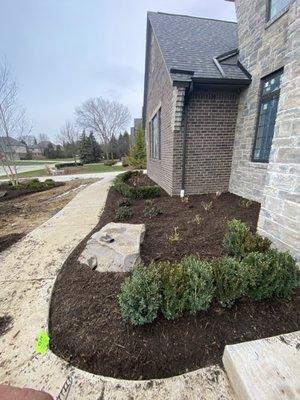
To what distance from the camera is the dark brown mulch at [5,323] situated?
2158 mm

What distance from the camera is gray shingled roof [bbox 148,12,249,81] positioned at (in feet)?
18.5

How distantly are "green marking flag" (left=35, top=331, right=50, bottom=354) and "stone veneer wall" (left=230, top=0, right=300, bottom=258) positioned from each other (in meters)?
3.02

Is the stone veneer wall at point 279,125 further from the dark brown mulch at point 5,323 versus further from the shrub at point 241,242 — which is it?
the dark brown mulch at point 5,323

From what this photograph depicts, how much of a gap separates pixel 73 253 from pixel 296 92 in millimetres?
3987

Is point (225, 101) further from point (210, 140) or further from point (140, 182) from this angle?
point (140, 182)

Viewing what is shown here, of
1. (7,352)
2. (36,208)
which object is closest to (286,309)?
(7,352)

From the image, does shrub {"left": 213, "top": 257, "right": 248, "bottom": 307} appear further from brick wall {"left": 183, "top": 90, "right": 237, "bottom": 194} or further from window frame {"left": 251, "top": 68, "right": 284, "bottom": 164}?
brick wall {"left": 183, "top": 90, "right": 237, "bottom": 194}

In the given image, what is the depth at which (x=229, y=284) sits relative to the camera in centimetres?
209

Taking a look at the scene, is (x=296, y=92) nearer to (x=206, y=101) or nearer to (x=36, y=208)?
(x=206, y=101)

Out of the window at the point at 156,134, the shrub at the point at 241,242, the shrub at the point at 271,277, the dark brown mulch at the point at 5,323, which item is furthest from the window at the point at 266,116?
the dark brown mulch at the point at 5,323

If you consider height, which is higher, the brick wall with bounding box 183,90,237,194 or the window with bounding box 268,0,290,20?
the window with bounding box 268,0,290,20

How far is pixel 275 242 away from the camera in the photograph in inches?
120

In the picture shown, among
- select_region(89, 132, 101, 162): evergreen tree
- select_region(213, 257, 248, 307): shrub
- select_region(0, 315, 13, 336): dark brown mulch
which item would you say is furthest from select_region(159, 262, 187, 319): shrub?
select_region(89, 132, 101, 162): evergreen tree

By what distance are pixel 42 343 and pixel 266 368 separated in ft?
6.31
